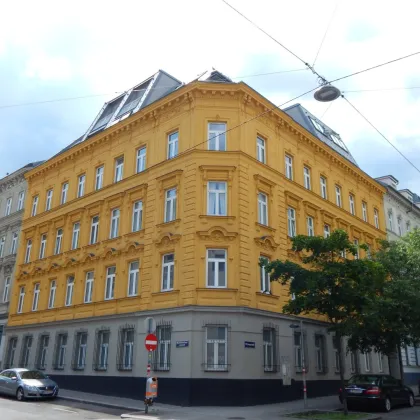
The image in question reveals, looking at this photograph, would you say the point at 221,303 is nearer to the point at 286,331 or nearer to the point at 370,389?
the point at 286,331

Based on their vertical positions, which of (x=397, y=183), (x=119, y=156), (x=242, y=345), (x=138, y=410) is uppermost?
(x=397, y=183)

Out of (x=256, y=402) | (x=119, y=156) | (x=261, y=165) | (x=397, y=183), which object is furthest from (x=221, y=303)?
(x=397, y=183)

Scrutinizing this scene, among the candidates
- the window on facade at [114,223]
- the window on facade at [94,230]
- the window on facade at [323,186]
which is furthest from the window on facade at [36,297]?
the window on facade at [323,186]

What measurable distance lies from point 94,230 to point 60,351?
22.8 feet

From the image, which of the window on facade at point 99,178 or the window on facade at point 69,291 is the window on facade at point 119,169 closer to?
the window on facade at point 99,178

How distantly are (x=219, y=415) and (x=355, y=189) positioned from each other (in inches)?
806

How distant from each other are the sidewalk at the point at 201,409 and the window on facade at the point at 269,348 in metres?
1.59

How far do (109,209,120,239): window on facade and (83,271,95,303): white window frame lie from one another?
250cm

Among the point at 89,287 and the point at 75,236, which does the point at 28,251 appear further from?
the point at 89,287

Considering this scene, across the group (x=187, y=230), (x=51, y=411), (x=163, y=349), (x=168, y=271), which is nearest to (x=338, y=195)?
(x=187, y=230)

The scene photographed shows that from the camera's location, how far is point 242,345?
19.1 metres

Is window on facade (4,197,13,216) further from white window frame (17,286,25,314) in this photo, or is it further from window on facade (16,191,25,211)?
white window frame (17,286,25,314)

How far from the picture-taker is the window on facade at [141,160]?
24.9 meters

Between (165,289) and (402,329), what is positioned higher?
(165,289)
